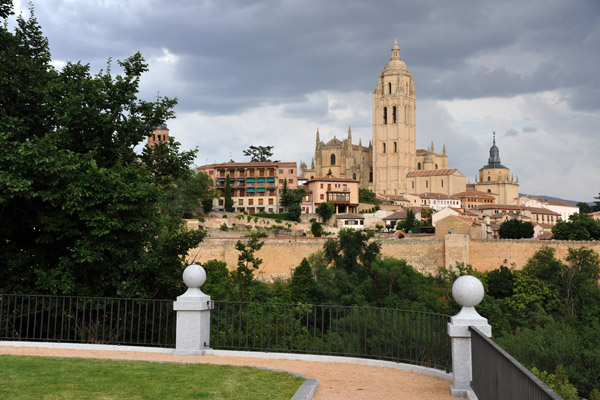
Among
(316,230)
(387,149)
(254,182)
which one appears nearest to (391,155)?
(387,149)

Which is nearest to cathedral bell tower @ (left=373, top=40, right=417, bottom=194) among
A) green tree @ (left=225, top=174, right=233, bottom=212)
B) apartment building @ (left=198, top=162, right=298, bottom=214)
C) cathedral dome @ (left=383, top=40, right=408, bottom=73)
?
cathedral dome @ (left=383, top=40, right=408, bottom=73)

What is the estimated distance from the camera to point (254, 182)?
83.6m

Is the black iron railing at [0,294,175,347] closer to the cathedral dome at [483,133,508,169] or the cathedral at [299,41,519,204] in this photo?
the cathedral at [299,41,519,204]

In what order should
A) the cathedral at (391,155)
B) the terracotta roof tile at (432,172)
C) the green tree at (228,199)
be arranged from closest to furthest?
the green tree at (228,199), the terracotta roof tile at (432,172), the cathedral at (391,155)

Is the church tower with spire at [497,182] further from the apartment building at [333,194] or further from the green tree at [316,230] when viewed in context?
the green tree at [316,230]

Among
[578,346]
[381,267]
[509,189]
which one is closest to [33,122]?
[578,346]

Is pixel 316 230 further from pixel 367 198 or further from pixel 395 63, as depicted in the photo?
pixel 395 63

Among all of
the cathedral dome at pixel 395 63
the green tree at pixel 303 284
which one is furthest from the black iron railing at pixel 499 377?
the cathedral dome at pixel 395 63

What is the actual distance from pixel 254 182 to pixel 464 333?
76740 mm

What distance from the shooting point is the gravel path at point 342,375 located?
7340mm

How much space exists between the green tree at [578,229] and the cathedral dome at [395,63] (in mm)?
72570

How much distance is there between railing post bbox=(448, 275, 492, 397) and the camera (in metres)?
7.36

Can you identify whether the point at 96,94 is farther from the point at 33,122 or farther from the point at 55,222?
the point at 55,222

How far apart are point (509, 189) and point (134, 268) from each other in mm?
127730
